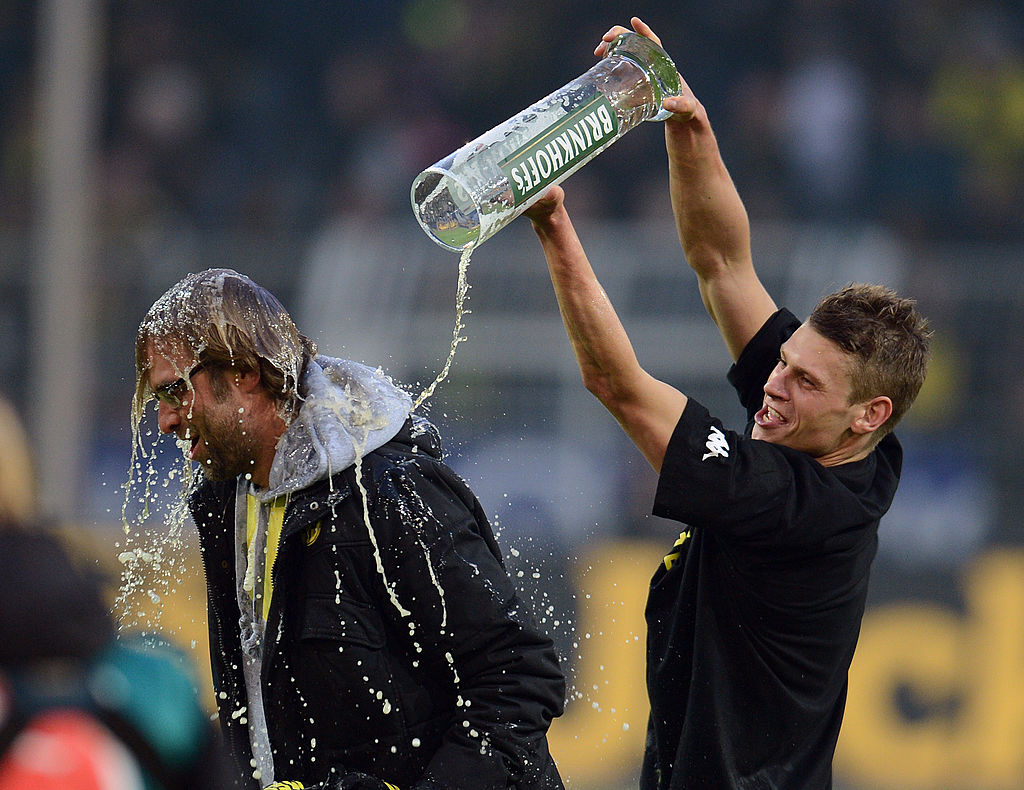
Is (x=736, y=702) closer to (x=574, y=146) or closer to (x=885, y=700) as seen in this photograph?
(x=574, y=146)

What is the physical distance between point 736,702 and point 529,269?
536 cm

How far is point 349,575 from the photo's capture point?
10.4 ft

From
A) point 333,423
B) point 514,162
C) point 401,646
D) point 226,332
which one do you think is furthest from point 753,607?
point 226,332

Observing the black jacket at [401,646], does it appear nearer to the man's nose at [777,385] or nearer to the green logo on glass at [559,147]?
the green logo on glass at [559,147]

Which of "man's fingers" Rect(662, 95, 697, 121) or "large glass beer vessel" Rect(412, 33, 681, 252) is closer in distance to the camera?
"large glass beer vessel" Rect(412, 33, 681, 252)

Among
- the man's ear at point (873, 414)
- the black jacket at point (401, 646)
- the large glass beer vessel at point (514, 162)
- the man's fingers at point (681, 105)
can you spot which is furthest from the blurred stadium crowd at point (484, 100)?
the black jacket at point (401, 646)

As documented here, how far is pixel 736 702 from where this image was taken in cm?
361

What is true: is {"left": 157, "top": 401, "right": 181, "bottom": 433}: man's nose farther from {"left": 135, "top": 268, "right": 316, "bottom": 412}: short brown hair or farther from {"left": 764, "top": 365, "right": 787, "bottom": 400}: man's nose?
{"left": 764, "top": 365, "right": 787, "bottom": 400}: man's nose

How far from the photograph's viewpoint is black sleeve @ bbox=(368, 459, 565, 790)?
314 centimetres

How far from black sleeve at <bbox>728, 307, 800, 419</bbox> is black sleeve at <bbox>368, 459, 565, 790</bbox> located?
118 centimetres

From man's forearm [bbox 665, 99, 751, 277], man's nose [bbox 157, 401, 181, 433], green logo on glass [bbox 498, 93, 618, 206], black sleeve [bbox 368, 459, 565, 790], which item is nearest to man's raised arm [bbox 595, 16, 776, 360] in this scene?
man's forearm [bbox 665, 99, 751, 277]

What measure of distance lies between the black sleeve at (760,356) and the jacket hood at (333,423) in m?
1.11

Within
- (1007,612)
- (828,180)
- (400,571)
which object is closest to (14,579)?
(400,571)

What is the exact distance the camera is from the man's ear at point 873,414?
141 inches
